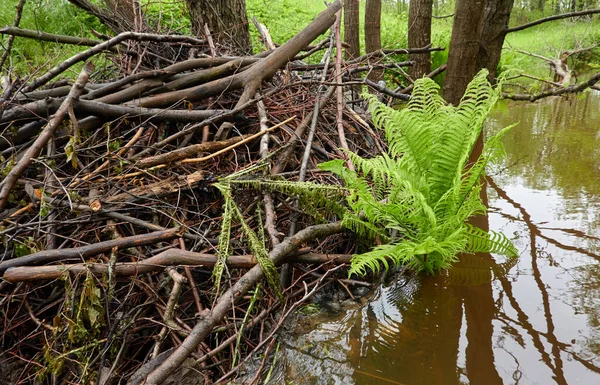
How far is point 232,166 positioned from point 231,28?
2.20 m

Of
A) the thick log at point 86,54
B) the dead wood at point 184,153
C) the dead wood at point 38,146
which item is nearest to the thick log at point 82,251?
the dead wood at point 38,146

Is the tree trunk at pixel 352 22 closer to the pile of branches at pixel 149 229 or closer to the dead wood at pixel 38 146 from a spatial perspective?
the pile of branches at pixel 149 229

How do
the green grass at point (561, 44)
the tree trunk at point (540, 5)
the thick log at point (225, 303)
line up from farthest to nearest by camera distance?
the tree trunk at point (540, 5), the green grass at point (561, 44), the thick log at point (225, 303)

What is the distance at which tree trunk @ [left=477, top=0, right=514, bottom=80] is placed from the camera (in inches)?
132

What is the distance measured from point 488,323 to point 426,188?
777 mm

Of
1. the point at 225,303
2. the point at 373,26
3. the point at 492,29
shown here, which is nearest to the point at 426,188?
the point at 225,303

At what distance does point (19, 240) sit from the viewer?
1.89 metres

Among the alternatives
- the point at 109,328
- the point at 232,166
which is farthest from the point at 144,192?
the point at 109,328

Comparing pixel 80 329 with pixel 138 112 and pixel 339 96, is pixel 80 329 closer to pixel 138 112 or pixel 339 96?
pixel 138 112

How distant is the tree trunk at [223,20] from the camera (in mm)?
3891

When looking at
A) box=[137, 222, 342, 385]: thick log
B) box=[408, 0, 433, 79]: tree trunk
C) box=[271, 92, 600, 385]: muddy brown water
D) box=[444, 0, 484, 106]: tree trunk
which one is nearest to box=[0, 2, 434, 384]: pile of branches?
box=[137, 222, 342, 385]: thick log

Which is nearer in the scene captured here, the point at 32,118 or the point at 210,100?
the point at 32,118

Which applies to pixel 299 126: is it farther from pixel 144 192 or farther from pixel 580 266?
pixel 580 266

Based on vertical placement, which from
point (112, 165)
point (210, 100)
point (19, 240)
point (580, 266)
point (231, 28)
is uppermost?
point (231, 28)
